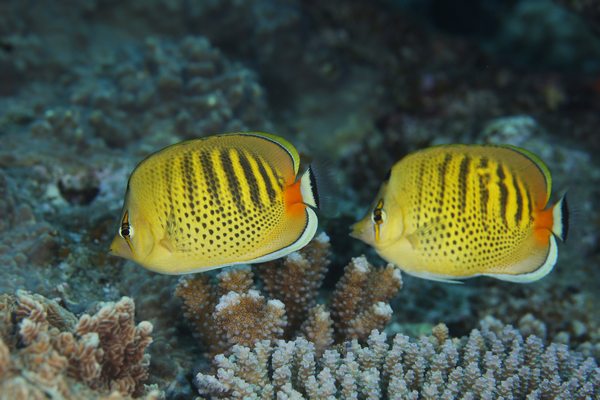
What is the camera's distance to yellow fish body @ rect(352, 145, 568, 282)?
2545mm

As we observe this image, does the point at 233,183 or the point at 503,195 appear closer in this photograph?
the point at 233,183

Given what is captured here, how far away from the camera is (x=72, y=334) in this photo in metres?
2.22

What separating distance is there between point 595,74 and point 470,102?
142 centimetres

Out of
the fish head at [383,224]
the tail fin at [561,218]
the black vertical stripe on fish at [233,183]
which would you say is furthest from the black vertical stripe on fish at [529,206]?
the black vertical stripe on fish at [233,183]

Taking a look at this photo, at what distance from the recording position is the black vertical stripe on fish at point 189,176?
7.72 feet

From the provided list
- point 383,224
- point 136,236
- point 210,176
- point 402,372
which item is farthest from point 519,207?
point 136,236

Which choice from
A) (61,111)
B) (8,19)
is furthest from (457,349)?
(8,19)

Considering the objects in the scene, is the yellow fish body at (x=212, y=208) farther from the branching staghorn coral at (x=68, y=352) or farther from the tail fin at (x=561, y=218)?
the tail fin at (x=561, y=218)

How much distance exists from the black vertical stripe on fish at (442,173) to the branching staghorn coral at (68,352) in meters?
1.53

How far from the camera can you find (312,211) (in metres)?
2.55

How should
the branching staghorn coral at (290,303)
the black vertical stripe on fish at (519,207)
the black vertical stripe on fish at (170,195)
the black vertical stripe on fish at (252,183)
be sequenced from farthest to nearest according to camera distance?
the branching staghorn coral at (290,303) → the black vertical stripe on fish at (519,207) → the black vertical stripe on fish at (252,183) → the black vertical stripe on fish at (170,195)

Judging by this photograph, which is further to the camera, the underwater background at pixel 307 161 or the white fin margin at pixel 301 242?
the underwater background at pixel 307 161

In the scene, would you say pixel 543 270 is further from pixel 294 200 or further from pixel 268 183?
pixel 268 183

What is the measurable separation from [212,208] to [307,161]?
7.52 ft
